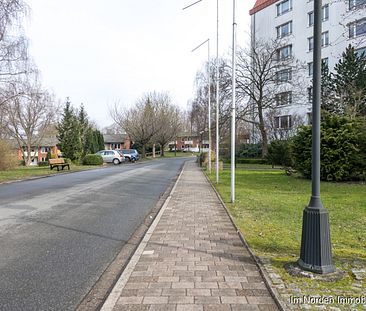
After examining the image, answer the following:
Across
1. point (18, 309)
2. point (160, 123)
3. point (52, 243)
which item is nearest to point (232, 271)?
point (18, 309)

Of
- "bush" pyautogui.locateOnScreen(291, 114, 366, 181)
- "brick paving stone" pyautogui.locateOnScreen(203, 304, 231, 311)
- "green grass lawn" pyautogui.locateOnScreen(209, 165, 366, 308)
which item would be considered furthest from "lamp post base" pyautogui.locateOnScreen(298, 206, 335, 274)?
"bush" pyautogui.locateOnScreen(291, 114, 366, 181)

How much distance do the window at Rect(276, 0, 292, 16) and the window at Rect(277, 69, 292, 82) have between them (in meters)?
12.3

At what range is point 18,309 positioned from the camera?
3551mm

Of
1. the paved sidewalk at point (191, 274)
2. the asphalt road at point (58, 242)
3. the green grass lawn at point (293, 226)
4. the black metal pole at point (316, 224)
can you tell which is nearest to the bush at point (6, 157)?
the asphalt road at point (58, 242)

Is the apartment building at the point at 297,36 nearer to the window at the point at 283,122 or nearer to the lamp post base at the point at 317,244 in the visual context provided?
the window at the point at 283,122

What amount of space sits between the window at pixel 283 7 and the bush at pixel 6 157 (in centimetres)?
3901

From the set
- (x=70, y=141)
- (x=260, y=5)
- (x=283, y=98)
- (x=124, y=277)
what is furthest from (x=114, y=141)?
(x=124, y=277)

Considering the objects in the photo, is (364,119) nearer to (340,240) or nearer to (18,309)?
(340,240)

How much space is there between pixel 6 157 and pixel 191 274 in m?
25.5

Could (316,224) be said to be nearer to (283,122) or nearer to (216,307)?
(216,307)

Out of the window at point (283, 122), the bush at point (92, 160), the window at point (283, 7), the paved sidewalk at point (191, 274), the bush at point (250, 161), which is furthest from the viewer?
the window at point (283, 7)

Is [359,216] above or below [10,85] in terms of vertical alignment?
below

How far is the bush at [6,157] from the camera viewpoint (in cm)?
2594

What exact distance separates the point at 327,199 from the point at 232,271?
7.53 meters
